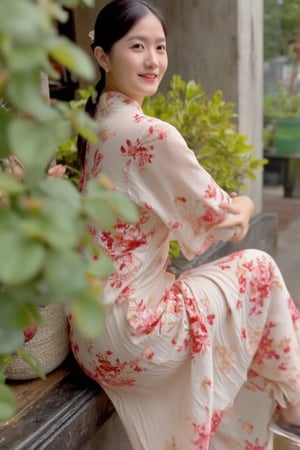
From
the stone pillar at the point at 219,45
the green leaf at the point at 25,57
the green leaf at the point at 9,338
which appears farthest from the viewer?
the stone pillar at the point at 219,45

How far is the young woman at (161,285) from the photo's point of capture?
4.98ft

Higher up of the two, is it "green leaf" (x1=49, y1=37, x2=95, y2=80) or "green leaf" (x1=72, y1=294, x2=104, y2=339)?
"green leaf" (x1=49, y1=37, x2=95, y2=80)

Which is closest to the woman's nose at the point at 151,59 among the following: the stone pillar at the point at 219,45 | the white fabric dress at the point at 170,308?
the white fabric dress at the point at 170,308

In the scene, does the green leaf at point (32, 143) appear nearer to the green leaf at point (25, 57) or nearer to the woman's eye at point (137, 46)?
the green leaf at point (25, 57)

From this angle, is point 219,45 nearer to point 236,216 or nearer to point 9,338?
point 236,216

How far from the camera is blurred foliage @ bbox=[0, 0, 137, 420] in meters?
0.57

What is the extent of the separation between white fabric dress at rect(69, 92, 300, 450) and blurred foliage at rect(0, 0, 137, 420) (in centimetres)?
86

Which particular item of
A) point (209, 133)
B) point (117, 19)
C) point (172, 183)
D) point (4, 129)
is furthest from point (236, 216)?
Answer: point (4, 129)

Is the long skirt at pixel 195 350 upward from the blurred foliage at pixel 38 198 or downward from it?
downward

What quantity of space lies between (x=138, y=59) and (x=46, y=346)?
2.66ft

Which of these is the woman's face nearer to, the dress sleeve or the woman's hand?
the dress sleeve

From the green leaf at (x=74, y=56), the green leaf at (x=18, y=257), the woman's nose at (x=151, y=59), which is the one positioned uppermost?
the green leaf at (x=74, y=56)

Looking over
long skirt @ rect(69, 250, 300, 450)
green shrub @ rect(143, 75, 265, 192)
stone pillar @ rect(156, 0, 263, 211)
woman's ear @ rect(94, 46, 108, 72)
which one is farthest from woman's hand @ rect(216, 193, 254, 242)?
stone pillar @ rect(156, 0, 263, 211)

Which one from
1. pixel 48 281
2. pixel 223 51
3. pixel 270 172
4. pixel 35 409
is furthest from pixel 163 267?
pixel 270 172
